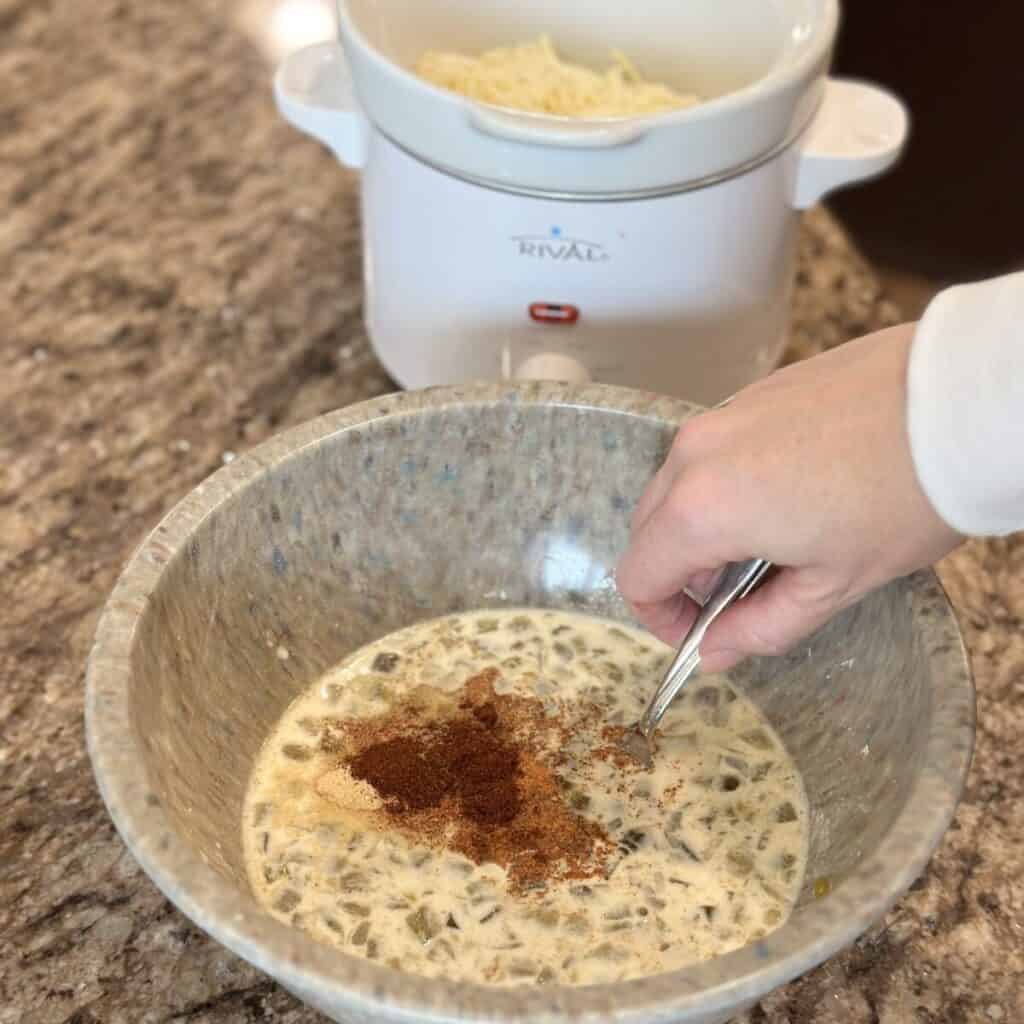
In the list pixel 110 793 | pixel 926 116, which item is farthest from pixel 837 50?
pixel 110 793

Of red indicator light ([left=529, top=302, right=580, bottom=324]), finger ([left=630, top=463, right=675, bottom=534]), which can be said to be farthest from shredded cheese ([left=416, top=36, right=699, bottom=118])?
finger ([left=630, top=463, right=675, bottom=534])

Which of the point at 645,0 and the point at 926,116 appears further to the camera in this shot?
the point at 926,116

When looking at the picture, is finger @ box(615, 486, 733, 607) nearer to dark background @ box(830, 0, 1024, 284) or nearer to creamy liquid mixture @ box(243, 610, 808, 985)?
creamy liquid mixture @ box(243, 610, 808, 985)

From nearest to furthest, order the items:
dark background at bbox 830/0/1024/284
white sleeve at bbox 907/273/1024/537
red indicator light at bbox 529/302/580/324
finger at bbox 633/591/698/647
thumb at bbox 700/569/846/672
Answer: white sleeve at bbox 907/273/1024/537 < thumb at bbox 700/569/846/672 < finger at bbox 633/591/698/647 < red indicator light at bbox 529/302/580/324 < dark background at bbox 830/0/1024/284

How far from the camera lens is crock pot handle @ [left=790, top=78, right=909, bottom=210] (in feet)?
3.01

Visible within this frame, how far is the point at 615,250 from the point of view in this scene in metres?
0.86

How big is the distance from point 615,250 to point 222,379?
1.19 ft

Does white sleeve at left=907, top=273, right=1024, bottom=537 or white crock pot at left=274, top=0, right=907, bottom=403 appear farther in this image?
white crock pot at left=274, top=0, right=907, bottom=403

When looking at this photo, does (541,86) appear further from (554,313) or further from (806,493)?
(806,493)

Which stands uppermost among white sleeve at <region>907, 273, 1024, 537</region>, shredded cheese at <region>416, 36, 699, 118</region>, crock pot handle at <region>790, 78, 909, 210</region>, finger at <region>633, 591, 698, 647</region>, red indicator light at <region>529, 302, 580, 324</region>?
white sleeve at <region>907, 273, 1024, 537</region>

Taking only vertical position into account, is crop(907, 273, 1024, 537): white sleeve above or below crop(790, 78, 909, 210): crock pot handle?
above

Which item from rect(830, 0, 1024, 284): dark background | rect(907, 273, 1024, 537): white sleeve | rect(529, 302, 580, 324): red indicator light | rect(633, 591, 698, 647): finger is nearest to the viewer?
rect(907, 273, 1024, 537): white sleeve

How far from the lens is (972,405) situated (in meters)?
0.54

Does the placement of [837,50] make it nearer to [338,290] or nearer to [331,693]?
[338,290]
